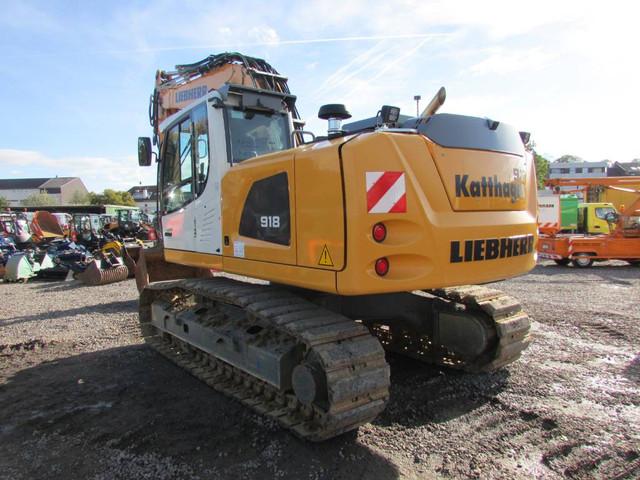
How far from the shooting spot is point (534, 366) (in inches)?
187

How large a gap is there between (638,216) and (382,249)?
14.0 metres

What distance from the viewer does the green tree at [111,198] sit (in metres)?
72.4

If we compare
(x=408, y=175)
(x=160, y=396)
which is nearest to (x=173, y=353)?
(x=160, y=396)

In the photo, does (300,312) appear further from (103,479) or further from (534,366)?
(534,366)

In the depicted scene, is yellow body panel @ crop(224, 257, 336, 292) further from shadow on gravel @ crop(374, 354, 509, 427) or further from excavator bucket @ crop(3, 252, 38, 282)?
excavator bucket @ crop(3, 252, 38, 282)

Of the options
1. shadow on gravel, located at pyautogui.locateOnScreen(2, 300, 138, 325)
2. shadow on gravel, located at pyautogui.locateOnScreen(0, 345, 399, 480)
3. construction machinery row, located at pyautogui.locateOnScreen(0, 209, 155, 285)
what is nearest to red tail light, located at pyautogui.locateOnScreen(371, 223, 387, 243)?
shadow on gravel, located at pyautogui.locateOnScreen(0, 345, 399, 480)

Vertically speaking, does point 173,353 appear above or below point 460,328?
below

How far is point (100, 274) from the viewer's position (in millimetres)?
11133

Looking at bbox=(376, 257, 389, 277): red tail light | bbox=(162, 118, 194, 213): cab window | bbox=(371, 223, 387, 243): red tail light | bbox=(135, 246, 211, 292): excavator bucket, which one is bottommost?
bbox=(135, 246, 211, 292): excavator bucket

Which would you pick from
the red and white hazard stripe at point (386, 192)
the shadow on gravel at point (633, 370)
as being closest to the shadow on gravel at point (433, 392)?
the shadow on gravel at point (633, 370)

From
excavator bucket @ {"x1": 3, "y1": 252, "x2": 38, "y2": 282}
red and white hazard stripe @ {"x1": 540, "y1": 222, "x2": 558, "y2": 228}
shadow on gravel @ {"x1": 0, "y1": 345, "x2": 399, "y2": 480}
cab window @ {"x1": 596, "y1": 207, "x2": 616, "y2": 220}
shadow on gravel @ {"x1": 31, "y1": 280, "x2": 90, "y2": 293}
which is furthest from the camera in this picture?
cab window @ {"x1": 596, "y1": 207, "x2": 616, "y2": 220}

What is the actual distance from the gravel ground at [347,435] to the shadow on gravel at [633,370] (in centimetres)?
3

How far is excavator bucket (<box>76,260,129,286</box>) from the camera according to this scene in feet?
36.5

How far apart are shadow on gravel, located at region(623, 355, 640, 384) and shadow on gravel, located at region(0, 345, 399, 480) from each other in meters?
2.92
